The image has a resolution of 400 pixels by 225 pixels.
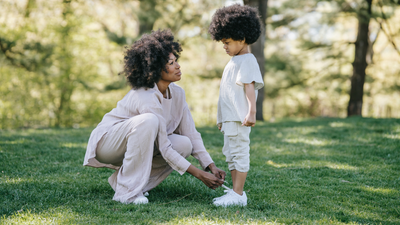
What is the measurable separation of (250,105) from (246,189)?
0.97 m

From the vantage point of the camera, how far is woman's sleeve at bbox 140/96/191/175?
2457 mm

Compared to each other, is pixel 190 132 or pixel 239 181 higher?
pixel 190 132

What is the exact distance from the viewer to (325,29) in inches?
506

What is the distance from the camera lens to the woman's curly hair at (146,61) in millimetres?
2547

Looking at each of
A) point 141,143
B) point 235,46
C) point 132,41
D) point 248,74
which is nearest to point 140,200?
point 141,143

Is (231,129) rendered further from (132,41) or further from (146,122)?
(132,41)

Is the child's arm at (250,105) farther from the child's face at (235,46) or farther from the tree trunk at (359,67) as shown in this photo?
the tree trunk at (359,67)

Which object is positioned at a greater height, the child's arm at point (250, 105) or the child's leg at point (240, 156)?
the child's arm at point (250, 105)

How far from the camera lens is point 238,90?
101 inches

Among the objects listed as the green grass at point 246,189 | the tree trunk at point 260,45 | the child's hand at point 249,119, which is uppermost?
the tree trunk at point 260,45

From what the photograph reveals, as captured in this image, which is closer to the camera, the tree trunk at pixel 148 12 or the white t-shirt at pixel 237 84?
the white t-shirt at pixel 237 84

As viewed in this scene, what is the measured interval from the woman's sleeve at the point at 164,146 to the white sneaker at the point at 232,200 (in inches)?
14.3

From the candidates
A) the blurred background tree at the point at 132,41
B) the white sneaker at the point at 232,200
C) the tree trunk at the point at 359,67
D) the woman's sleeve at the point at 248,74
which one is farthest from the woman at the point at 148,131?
the tree trunk at the point at 359,67

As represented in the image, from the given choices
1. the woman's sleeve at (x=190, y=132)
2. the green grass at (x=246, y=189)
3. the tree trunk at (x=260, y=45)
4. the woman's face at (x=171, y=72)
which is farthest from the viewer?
the tree trunk at (x=260, y=45)
